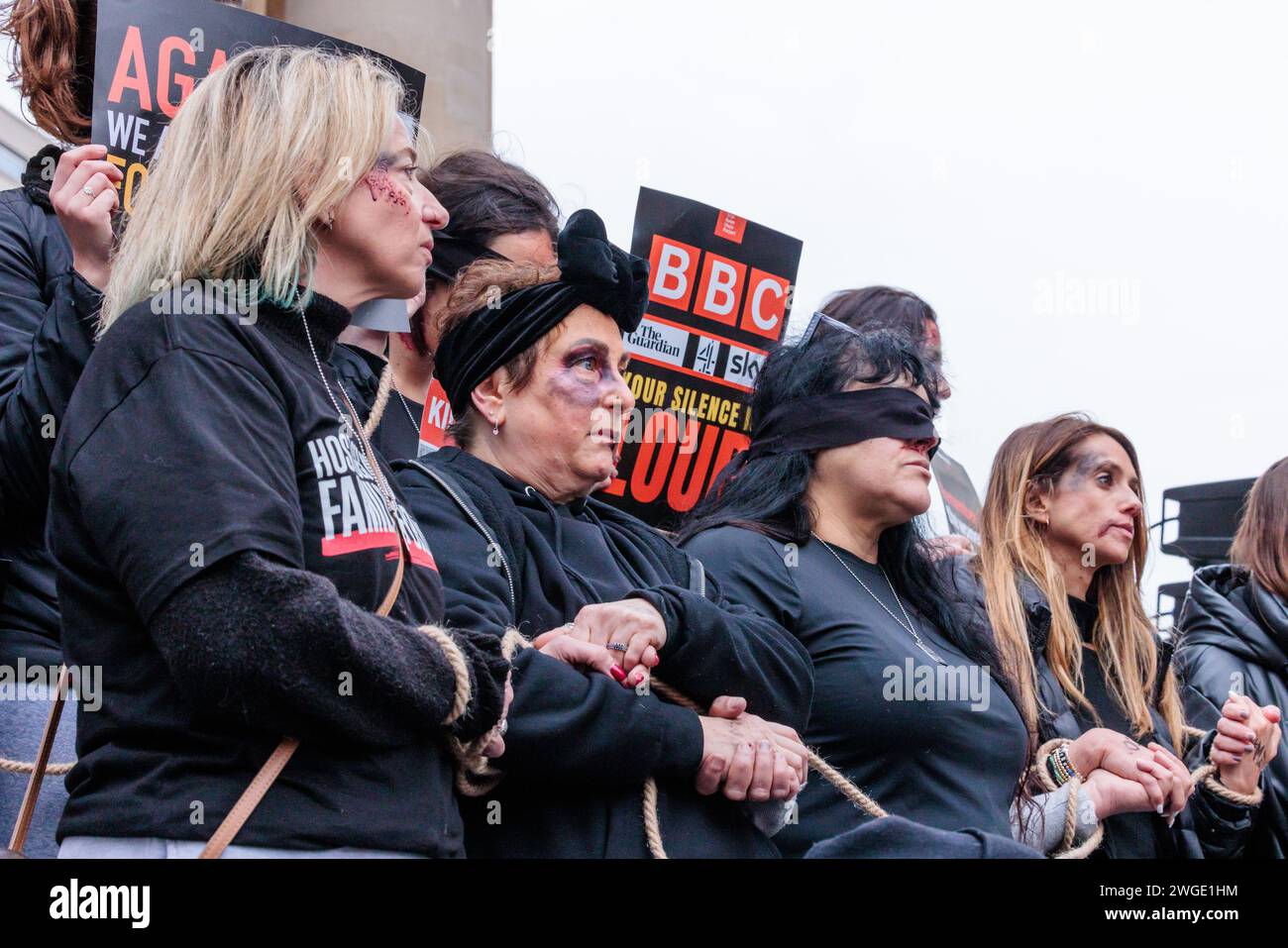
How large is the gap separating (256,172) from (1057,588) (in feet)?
10.2

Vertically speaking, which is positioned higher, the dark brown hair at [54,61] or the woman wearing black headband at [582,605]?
the dark brown hair at [54,61]

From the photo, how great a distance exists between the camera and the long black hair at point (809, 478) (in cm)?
427

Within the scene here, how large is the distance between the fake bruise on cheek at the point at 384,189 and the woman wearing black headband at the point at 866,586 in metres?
1.31

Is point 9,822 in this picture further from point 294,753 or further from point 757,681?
point 757,681

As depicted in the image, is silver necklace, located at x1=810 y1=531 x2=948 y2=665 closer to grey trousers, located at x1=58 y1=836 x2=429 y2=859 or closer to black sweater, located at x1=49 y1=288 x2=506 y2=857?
black sweater, located at x1=49 y1=288 x2=506 y2=857

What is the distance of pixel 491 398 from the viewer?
11.6 feet

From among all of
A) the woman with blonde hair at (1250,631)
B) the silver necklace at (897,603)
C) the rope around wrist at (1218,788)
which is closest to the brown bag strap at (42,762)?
the silver necklace at (897,603)

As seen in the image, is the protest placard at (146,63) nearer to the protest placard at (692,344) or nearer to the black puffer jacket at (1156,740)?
the protest placard at (692,344)

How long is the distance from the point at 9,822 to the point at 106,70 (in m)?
1.67

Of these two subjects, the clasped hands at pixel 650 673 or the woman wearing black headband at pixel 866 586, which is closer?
the clasped hands at pixel 650 673

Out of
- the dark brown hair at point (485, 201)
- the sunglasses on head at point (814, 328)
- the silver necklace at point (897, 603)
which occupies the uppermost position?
the dark brown hair at point (485, 201)

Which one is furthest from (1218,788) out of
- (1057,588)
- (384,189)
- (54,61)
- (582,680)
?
(54,61)

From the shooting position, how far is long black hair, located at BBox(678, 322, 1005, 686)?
4.27 metres
